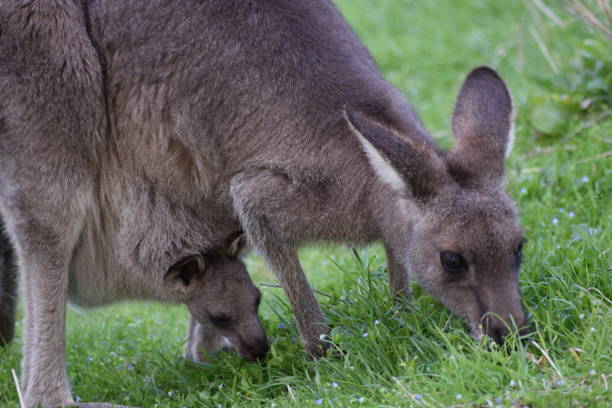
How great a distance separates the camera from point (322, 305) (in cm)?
555

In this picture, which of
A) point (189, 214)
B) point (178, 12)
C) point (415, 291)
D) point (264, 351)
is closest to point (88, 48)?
point (178, 12)

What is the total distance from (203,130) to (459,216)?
1.51 metres

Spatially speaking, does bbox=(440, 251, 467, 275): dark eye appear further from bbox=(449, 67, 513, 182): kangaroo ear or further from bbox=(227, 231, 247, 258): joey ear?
bbox=(227, 231, 247, 258): joey ear

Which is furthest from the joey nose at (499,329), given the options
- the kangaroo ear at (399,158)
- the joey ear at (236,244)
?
the joey ear at (236,244)

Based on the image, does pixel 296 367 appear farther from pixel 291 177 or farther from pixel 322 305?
pixel 291 177

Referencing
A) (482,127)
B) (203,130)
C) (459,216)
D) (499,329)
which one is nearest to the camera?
(499,329)

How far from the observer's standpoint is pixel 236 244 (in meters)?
5.47

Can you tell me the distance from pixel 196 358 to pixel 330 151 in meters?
1.68

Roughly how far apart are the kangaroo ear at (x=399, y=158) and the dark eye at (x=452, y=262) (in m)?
0.32

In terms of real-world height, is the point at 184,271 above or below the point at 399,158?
below

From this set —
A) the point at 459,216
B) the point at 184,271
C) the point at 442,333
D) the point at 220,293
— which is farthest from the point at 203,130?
the point at 442,333

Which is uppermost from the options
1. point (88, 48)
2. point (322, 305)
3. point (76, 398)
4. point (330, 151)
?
point (88, 48)

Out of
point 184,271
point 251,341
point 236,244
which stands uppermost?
point 236,244

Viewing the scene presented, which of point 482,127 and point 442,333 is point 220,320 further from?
point 482,127
